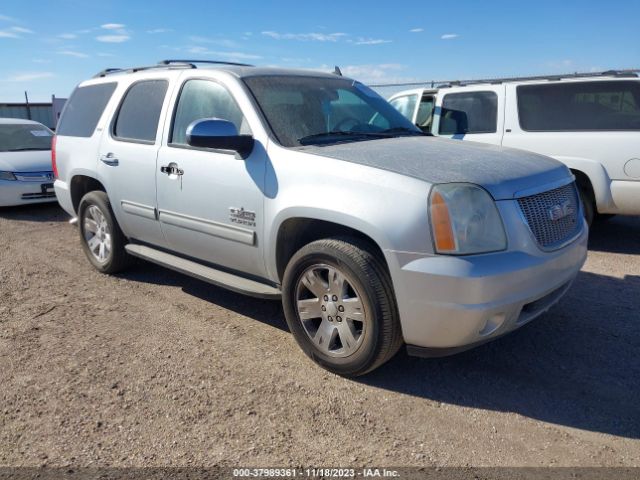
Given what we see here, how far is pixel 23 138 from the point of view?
391 inches

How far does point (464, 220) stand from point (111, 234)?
352 centimetres

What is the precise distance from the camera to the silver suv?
287 cm

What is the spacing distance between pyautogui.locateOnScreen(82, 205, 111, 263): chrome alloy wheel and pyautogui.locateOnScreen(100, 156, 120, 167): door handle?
0.54m

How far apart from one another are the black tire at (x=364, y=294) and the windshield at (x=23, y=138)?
26.9ft

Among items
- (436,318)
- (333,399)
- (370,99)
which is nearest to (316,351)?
(333,399)

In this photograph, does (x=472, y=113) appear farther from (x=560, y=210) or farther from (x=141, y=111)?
(x=141, y=111)

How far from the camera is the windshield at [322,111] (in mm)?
3779

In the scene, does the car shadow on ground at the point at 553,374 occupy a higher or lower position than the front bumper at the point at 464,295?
lower

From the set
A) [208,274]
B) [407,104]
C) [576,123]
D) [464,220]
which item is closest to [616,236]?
[576,123]

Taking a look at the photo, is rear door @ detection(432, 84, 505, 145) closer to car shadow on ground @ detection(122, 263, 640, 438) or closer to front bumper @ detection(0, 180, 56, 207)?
car shadow on ground @ detection(122, 263, 640, 438)

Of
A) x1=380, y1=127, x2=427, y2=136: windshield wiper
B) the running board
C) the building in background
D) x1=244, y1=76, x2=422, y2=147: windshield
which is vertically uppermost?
the building in background

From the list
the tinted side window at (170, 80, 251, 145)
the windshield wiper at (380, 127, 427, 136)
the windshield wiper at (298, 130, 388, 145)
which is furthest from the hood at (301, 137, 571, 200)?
the tinted side window at (170, 80, 251, 145)

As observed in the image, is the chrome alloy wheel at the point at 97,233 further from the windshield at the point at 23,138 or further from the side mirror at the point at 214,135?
the windshield at the point at 23,138

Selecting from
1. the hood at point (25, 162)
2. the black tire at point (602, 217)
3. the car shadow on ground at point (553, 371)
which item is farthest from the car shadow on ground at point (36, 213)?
the black tire at point (602, 217)
